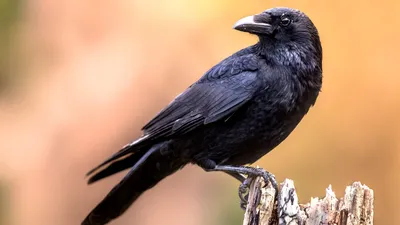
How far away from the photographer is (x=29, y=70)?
6453 mm

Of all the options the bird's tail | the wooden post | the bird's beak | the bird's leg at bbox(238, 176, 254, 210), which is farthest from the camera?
the bird's tail

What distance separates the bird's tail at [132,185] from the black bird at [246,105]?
0.04 ft

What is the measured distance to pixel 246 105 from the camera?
3697 mm

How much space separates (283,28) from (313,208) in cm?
120

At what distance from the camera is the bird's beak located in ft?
12.4

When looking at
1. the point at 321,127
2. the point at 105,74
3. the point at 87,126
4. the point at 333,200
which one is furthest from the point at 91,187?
the point at 333,200

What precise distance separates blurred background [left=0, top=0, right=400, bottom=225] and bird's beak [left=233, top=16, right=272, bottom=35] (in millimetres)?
2391

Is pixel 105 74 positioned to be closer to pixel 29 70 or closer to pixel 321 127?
pixel 29 70

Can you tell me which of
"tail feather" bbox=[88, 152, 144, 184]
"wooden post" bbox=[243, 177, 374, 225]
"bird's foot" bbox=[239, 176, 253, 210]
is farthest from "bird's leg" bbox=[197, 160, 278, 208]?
"tail feather" bbox=[88, 152, 144, 184]

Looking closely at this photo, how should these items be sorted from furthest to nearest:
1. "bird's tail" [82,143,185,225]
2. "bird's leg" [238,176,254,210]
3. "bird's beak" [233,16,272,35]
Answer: "bird's tail" [82,143,185,225]
"bird's beak" [233,16,272,35]
"bird's leg" [238,176,254,210]

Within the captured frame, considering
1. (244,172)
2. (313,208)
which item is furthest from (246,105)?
(313,208)

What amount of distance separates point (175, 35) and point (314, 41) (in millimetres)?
2919

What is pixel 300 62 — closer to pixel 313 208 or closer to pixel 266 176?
pixel 266 176

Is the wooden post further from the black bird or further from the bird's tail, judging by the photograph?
the bird's tail
